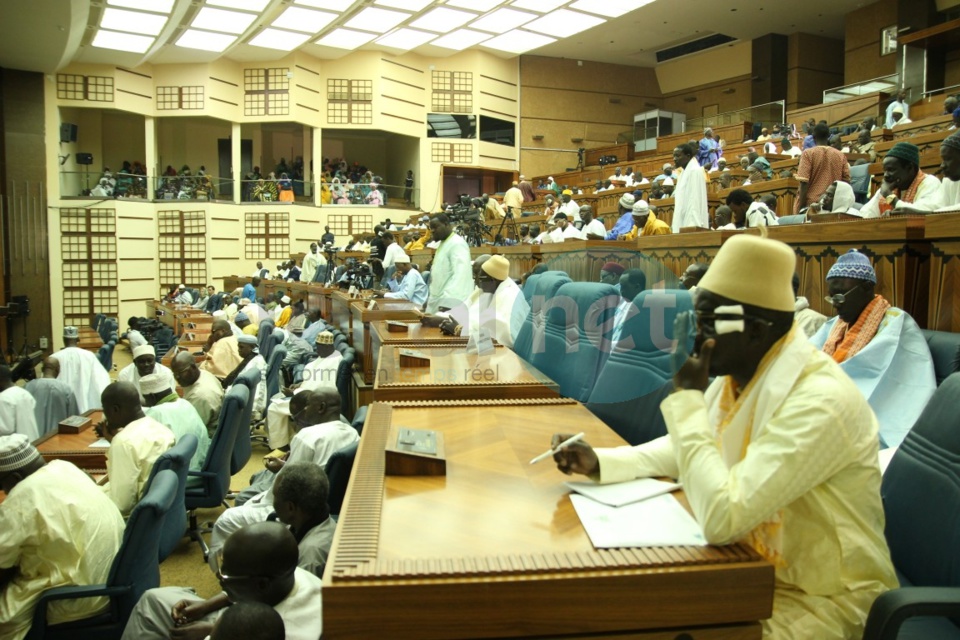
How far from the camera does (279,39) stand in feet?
59.3

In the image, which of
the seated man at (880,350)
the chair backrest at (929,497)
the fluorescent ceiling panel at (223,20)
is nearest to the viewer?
the chair backrest at (929,497)

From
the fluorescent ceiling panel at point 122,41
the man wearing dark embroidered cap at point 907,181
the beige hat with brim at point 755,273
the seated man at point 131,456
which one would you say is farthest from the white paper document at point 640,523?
the fluorescent ceiling panel at point 122,41

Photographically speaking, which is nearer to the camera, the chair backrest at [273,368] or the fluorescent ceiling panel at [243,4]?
the chair backrest at [273,368]

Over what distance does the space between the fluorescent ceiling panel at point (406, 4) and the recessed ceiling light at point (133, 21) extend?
4940 mm

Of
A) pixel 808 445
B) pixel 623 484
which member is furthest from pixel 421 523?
pixel 808 445

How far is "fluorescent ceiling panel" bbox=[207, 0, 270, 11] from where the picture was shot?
1482 cm

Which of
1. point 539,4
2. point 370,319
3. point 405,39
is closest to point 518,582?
point 370,319

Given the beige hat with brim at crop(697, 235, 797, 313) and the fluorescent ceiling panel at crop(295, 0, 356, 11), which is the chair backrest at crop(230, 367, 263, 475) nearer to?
the beige hat with brim at crop(697, 235, 797, 313)

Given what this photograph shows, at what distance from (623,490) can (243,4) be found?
1626 centimetres

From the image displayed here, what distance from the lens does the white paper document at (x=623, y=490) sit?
1.60 m

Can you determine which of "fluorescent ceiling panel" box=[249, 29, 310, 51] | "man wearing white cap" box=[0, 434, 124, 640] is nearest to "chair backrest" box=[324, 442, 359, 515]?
"man wearing white cap" box=[0, 434, 124, 640]

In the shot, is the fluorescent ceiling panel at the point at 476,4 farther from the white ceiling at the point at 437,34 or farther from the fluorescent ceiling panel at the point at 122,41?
the fluorescent ceiling panel at the point at 122,41

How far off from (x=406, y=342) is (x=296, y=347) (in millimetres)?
4130

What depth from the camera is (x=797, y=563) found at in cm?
153
